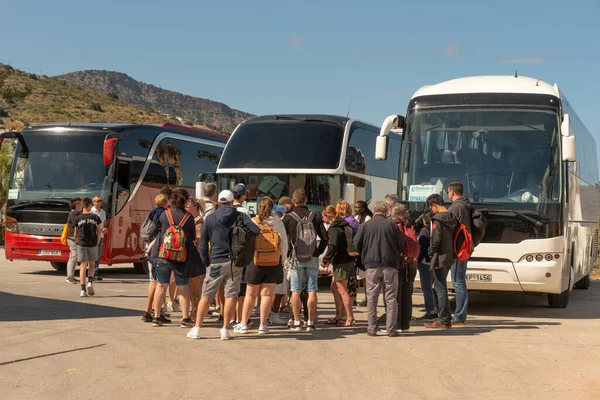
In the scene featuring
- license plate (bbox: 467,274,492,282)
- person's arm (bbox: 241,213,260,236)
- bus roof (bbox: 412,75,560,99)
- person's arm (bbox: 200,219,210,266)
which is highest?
bus roof (bbox: 412,75,560,99)

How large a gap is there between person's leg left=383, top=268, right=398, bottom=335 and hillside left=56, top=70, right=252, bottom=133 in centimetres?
15581

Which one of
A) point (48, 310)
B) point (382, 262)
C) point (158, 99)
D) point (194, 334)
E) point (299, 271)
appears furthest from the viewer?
point (158, 99)

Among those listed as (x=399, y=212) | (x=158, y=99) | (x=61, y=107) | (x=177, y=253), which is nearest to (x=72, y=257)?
(x=177, y=253)

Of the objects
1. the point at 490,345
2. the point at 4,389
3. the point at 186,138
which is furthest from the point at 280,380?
the point at 186,138

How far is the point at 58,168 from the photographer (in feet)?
76.6

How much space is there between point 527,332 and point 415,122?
4.37 m

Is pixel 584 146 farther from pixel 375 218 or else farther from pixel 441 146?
pixel 375 218

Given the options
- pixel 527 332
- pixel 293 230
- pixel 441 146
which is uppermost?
pixel 441 146

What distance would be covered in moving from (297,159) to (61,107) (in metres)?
70.4

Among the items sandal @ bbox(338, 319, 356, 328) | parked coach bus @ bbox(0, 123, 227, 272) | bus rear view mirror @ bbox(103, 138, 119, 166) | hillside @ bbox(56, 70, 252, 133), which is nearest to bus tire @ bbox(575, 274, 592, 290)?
parked coach bus @ bbox(0, 123, 227, 272)

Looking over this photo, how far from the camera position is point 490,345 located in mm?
12000

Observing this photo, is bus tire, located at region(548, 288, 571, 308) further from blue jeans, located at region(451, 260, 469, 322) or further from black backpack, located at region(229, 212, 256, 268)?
black backpack, located at region(229, 212, 256, 268)

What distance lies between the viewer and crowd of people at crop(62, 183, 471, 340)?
12.2 m

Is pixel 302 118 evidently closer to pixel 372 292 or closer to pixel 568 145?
pixel 568 145
